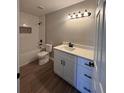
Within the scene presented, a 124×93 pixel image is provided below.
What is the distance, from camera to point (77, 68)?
109 inches

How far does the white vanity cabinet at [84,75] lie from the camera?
2439mm

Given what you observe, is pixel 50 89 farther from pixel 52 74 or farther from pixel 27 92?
pixel 52 74

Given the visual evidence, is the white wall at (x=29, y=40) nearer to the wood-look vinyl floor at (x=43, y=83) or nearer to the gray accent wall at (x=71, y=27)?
the gray accent wall at (x=71, y=27)

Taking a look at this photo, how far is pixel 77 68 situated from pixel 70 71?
1.07 ft

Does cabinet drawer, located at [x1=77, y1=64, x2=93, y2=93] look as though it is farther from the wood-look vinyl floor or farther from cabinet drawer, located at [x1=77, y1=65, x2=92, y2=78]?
the wood-look vinyl floor

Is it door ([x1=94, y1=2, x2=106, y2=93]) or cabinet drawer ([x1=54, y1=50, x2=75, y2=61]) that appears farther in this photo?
cabinet drawer ([x1=54, y1=50, x2=75, y2=61])

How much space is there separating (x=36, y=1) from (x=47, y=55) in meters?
2.52

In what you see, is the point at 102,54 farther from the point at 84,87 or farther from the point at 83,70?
the point at 84,87

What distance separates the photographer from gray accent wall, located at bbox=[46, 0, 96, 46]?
10.7 ft

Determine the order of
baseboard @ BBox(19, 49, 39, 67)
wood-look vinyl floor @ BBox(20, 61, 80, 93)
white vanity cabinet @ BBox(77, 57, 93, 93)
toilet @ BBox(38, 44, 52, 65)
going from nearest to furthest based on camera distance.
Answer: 1. white vanity cabinet @ BBox(77, 57, 93, 93)
2. wood-look vinyl floor @ BBox(20, 61, 80, 93)
3. baseboard @ BBox(19, 49, 39, 67)
4. toilet @ BBox(38, 44, 52, 65)

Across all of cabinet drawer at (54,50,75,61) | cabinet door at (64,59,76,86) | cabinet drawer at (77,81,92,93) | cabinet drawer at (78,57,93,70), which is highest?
cabinet drawer at (54,50,75,61)

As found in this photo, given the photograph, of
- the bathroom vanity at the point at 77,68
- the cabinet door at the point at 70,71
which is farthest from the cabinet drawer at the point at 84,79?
the cabinet door at the point at 70,71

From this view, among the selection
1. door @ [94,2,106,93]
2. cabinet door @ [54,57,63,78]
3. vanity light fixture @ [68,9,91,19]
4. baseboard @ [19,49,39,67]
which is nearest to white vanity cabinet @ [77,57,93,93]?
cabinet door @ [54,57,63,78]

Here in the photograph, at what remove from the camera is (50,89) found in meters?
2.91
